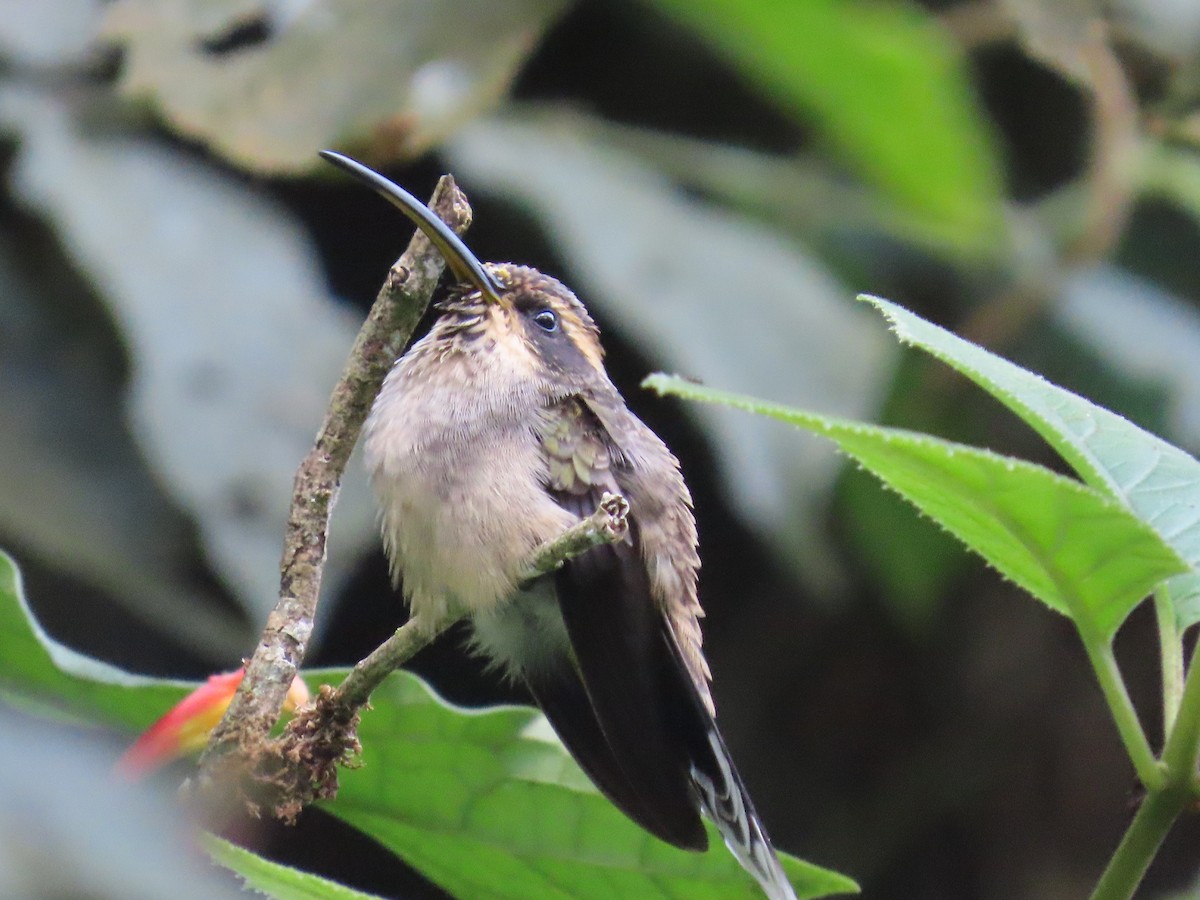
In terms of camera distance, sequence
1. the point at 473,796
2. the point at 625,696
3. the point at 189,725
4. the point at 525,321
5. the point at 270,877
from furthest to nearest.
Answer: the point at 525,321
the point at 625,696
the point at 473,796
the point at 189,725
the point at 270,877

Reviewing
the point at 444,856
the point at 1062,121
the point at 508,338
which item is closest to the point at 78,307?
the point at 508,338

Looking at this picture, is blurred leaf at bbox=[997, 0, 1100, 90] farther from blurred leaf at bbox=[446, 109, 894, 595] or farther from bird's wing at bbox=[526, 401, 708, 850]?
bird's wing at bbox=[526, 401, 708, 850]

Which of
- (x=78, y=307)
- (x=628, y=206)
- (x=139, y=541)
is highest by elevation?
(x=628, y=206)

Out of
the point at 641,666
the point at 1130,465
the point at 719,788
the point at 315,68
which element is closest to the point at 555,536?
the point at 641,666

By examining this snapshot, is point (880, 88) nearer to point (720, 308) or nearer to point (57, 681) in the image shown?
point (720, 308)

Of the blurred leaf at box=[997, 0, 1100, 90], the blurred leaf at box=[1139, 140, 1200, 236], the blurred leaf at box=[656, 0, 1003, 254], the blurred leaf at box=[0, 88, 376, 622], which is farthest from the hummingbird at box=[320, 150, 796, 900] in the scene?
the blurred leaf at box=[1139, 140, 1200, 236]

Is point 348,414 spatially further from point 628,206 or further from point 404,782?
point 628,206
